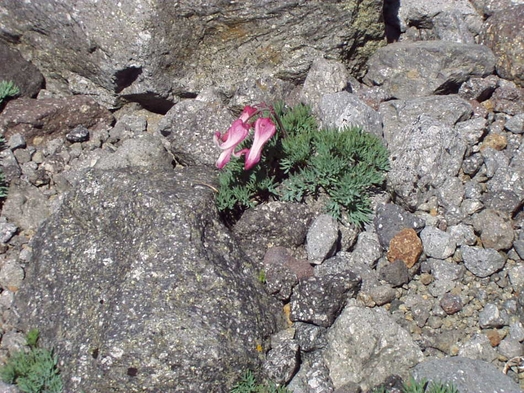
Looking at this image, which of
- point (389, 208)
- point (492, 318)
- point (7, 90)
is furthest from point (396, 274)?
point (7, 90)

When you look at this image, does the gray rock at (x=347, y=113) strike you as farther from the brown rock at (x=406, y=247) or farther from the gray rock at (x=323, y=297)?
the gray rock at (x=323, y=297)

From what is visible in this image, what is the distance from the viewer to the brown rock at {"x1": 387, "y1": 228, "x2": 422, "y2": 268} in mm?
4551

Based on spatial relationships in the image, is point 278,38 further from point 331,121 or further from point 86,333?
point 86,333

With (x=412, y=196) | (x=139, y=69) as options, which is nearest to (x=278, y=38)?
(x=139, y=69)

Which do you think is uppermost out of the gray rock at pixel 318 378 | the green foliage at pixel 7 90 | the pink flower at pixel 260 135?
the green foliage at pixel 7 90

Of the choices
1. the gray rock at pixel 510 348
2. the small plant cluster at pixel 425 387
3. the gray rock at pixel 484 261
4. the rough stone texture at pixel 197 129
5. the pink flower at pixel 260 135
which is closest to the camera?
the small plant cluster at pixel 425 387

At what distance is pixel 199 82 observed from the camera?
5.86 metres

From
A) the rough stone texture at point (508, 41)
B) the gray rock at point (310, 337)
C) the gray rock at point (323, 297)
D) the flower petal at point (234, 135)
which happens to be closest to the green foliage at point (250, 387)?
the gray rock at point (310, 337)

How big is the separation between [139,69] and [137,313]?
243 cm

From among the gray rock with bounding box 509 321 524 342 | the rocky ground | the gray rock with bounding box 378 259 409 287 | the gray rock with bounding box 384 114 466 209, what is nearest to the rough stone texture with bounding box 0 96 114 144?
the rocky ground

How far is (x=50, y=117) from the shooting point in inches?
230

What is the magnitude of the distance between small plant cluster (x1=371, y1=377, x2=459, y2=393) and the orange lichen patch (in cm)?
193

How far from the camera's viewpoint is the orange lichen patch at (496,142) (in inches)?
197

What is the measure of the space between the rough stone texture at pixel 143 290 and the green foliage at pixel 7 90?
151 centimetres
